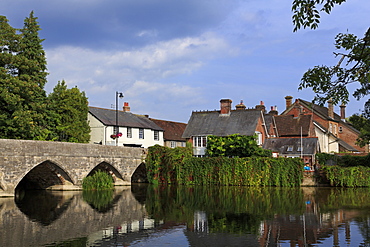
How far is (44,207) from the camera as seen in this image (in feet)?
70.1

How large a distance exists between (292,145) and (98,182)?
77.2 feet

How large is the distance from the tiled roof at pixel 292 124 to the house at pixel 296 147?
5.21 m

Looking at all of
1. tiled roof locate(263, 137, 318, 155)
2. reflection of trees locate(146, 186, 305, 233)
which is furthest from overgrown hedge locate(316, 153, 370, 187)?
reflection of trees locate(146, 186, 305, 233)

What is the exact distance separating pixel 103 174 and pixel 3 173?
988cm

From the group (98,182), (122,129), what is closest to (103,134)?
(122,129)

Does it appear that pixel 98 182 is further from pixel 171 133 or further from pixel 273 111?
pixel 273 111

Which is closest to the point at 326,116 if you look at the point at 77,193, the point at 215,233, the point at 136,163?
the point at 136,163

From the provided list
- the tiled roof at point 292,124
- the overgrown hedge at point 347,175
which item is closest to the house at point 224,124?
the tiled roof at point 292,124

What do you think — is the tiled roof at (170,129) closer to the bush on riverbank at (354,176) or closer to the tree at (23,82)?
the tree at (23,82)

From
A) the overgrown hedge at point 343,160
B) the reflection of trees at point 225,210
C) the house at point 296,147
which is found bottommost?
the reflection of trees at point 225,210

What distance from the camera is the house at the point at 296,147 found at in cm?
4444

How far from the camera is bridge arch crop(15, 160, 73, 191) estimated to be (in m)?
29.5

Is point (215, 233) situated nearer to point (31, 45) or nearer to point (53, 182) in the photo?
point (53, 182)

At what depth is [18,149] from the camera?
85.3ft
